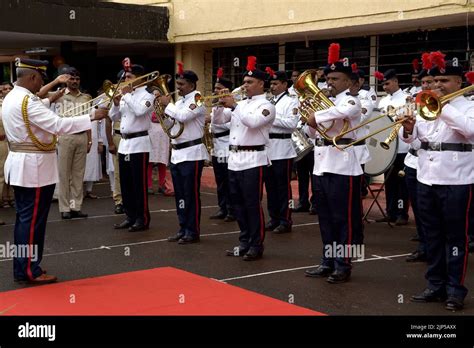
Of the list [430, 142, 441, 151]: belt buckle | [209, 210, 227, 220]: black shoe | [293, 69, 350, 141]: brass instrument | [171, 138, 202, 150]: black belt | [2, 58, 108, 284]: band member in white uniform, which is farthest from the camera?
[209, 210, 227, 220]: black shoe

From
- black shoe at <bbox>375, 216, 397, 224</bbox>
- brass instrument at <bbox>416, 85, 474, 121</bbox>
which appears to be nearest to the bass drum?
black shoe at <bbox>375, 216, 397, 224</bbox>

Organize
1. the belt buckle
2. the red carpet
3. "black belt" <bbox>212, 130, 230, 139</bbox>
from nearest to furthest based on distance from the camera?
the red carpet
the belt buckle
"black belt" <bbox>212, 130, 230, 139</bbox>

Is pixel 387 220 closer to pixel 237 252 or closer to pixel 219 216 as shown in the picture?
pixel 219 216

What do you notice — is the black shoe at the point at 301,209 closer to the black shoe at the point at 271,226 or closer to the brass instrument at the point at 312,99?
the black shoe at the point at 271,226

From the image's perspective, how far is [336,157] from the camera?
7188 millimetres

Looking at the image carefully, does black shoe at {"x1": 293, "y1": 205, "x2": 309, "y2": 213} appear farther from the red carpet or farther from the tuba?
the red carpet

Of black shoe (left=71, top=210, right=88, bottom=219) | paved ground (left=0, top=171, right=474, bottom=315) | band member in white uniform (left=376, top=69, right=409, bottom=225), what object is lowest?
paved ground (left=0, top=171, right=474, bottom=315)

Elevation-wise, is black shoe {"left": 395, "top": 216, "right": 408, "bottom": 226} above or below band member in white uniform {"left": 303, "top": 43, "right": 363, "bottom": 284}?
below

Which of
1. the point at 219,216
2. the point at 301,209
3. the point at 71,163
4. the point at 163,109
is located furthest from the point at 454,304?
the point at 71,163

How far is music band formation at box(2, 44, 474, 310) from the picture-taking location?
20.5ft

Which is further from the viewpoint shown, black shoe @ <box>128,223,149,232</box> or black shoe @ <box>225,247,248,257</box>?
black shoe @ <box>128,223,149,232</box>

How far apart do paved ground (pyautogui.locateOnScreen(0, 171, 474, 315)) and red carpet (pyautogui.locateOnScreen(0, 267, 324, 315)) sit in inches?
10.9

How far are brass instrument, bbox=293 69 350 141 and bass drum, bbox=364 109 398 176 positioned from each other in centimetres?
252

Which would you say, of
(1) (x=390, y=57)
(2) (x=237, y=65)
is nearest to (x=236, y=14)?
(2) (x=237, y=65)
